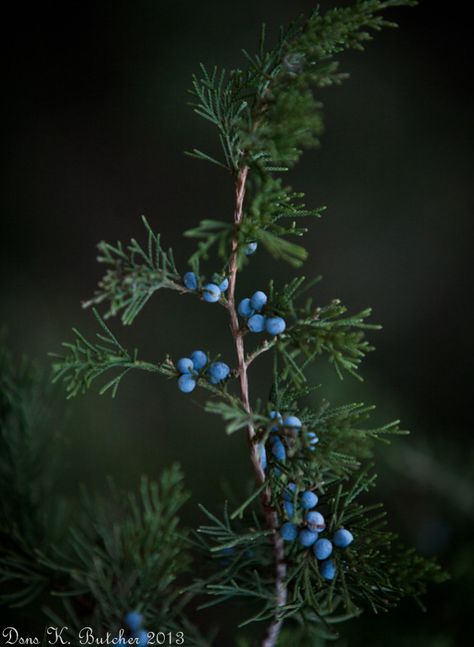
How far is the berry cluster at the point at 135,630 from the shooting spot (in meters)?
0.58

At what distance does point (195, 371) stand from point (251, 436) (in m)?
0.08

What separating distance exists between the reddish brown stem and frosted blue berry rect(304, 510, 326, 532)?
37mm

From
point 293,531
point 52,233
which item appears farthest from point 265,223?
point 52,233

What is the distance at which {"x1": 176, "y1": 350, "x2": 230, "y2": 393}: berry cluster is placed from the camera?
528mm

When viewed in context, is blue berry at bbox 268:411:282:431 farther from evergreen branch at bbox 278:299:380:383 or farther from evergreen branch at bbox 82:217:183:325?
evergreen branch at bbox 82:217:183:325

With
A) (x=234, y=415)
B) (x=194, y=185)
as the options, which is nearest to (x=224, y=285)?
(x=234, y=415)

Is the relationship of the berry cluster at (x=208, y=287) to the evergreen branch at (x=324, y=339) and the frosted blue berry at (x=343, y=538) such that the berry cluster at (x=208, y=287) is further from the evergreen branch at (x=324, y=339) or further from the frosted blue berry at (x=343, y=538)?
the frosted blue berry at (x=343, y=538)

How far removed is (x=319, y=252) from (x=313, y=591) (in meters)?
1.40

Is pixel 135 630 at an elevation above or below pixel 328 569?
below

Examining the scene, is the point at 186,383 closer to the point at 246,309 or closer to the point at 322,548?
the point at 246,309

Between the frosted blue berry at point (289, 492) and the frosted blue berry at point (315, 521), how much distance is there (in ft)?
A: 0.07

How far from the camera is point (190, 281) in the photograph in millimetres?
517

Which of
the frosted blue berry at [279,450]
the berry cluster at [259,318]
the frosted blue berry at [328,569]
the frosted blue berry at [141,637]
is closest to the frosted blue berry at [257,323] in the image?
the berry cluster at [259,318]

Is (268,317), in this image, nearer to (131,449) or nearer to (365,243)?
(131,449)
